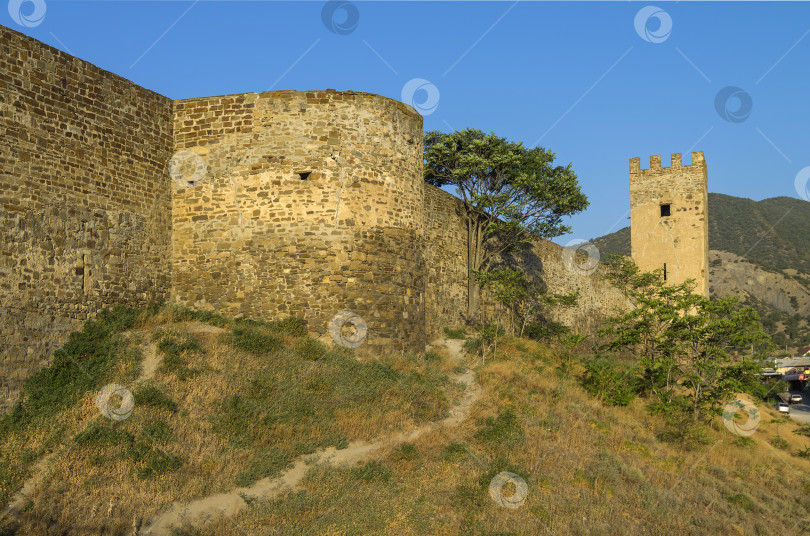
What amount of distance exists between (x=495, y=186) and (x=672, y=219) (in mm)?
12664

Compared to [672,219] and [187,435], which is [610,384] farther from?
[672,219]

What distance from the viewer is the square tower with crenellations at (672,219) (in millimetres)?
30234

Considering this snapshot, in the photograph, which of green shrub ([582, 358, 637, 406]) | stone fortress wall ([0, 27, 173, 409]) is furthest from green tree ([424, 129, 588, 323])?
stone fortress wall ([0, 27, 173, 409])

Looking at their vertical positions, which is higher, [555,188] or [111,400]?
[555,188]

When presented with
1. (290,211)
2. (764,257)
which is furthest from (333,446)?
(764,257)

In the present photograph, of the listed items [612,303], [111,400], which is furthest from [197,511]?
[612,303]

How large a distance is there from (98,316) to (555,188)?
16.0 metres

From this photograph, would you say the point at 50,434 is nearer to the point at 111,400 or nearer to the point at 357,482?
the point at 111,400

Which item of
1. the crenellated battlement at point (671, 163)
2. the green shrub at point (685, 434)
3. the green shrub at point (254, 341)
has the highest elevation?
the crenellated battlement at point (671, 163)

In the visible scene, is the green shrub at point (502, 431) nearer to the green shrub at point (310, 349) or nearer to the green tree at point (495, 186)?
the green shrub at point (310, 349)

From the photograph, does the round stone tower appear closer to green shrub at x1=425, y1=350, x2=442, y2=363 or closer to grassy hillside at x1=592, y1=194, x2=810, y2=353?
green shrub at x1=425, y1=350, x2=442, y2=363

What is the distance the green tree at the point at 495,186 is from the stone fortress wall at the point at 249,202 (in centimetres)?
644

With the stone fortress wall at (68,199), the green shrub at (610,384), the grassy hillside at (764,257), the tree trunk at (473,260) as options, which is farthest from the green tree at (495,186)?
the grassy hillside at (764,257)

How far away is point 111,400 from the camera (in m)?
10.0
